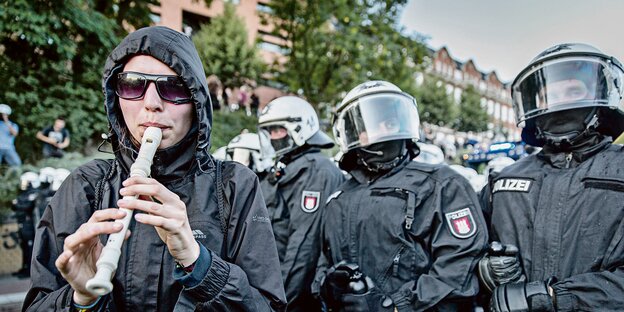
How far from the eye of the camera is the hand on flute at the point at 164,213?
1.32 meters

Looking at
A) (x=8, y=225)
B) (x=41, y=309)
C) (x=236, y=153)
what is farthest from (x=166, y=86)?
(x=8, y=225)

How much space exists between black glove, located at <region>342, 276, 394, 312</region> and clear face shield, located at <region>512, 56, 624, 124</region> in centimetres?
147

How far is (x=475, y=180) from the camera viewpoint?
7.53 meters

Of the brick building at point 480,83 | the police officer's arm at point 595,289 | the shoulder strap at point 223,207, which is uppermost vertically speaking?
the brick building at point 480,83

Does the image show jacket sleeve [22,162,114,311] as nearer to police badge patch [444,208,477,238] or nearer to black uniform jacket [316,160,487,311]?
black uniform jacket [316,160,487,311]

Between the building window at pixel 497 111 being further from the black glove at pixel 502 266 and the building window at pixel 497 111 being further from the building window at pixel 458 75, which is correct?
the black glove at pixel 502 266

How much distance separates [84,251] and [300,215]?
2553 millimetres

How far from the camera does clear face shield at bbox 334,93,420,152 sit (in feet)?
11.0

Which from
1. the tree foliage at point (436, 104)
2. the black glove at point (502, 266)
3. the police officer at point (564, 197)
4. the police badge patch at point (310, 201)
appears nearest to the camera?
the police officer at point (564, 197)

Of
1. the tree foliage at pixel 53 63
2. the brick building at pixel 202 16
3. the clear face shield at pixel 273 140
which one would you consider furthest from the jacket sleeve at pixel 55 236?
the brick building at pixel 202 16

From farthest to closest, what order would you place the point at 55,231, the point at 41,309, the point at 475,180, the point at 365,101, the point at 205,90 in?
1. the point at 475,180
2. the point at 365,101
3. the point at 205,90
4. the point at 55,231
5. the point at 41,309

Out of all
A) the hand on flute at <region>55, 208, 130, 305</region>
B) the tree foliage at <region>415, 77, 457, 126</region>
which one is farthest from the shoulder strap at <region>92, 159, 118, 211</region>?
the tree foliage at <region>415, 77, 457, 126</region>

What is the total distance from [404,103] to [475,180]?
180 inches

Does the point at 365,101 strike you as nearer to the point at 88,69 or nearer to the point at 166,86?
the point at 166,86
